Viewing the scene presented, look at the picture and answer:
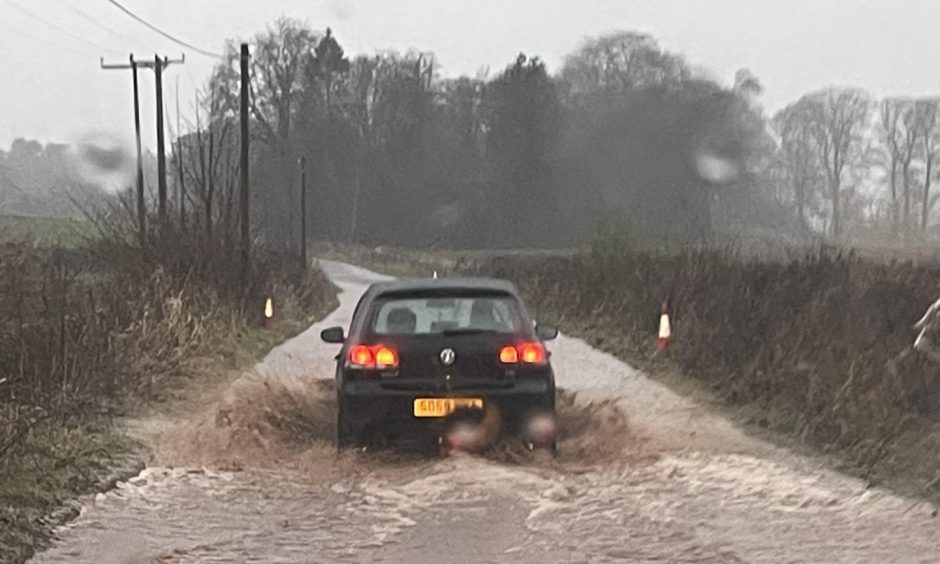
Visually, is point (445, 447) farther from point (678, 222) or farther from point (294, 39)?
point (294, 39)

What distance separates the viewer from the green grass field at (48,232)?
1480cm

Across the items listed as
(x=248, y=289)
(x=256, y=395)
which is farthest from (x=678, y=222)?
(x=256, y=395)

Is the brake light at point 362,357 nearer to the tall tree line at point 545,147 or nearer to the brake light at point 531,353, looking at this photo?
the brake light at point 531,353

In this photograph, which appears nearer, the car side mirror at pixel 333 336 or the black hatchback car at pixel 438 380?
the black hatchback car at pixel 438 380

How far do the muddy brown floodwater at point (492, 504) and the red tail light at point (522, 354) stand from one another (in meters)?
0.69

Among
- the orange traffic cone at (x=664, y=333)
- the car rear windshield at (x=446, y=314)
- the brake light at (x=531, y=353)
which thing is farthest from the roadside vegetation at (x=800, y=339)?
the car rear windshield at (x=446, y=314)

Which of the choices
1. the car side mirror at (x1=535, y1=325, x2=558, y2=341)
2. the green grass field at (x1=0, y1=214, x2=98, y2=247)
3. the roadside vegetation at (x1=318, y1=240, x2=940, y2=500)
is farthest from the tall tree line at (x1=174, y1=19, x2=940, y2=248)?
the car side mirror at (x1=535, y1=325, x2=558, y2=341)

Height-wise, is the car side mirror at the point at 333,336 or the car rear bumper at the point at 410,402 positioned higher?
the car side mirror at the point at 333,336

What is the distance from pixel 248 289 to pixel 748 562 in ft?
62.6

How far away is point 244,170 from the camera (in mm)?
26141

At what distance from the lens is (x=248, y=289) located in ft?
79.7

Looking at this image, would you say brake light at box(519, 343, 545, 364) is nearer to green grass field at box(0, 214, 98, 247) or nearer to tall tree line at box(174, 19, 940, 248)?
green grass field at box(0, 214, 98, 247)

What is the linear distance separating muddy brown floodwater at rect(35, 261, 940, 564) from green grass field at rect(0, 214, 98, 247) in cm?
466

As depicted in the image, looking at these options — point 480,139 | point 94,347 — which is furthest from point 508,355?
point 480,139
